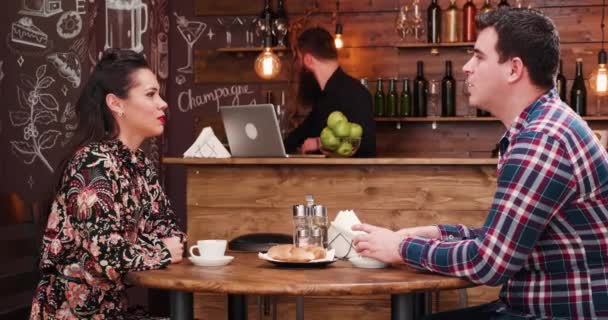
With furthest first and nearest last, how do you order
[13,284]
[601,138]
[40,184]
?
[40,184]
[601,138]
[13,284]

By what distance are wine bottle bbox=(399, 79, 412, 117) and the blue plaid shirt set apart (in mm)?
4139

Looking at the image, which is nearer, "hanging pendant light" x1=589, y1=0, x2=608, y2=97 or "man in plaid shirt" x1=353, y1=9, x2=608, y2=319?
"man in plaid shirt" x1=353, y1=9, x2=608, y2=319

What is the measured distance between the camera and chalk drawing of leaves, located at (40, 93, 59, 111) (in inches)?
225

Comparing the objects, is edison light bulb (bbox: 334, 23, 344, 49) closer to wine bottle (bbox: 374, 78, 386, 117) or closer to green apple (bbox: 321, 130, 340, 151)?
wine bottle (bbox: 374, 78, 386, 117)

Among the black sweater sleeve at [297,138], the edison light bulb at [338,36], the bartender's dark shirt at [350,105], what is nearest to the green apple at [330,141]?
the bartender's dark shirt at [350,105]

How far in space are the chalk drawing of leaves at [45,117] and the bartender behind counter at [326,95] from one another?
5.35ft

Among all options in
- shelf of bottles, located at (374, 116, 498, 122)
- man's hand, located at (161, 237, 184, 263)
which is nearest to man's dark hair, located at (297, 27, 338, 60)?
shelf of bottles, located at (374, 116, 498, 122)

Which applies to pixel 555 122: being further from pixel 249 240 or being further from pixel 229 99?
pixel 229 99

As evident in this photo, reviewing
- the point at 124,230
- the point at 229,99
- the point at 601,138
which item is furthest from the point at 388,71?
the point at 124,230

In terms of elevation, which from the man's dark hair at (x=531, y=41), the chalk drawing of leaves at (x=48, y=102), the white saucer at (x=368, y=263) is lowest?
the white saucer at (x=368, y=263)

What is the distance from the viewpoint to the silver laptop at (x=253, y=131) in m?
3.97

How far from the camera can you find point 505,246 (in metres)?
1.88

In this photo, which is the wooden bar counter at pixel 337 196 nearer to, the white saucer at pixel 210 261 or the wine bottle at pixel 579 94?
the white saucer at pixel 210 261

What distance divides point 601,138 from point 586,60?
89 centimetres
